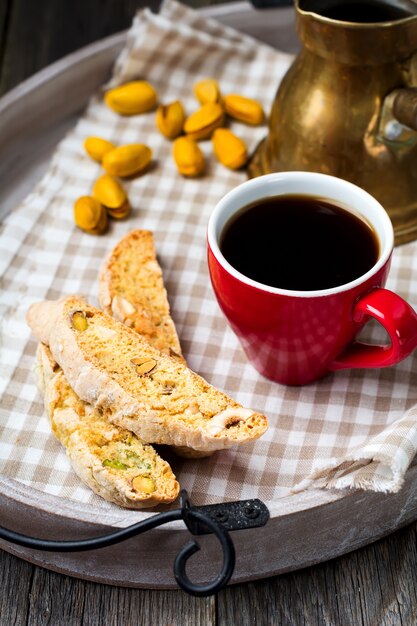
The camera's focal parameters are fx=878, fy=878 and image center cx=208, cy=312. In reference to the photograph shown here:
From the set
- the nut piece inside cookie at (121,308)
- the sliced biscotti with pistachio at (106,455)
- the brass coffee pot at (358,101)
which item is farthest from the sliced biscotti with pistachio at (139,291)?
the brass coffee pot at (358,101)

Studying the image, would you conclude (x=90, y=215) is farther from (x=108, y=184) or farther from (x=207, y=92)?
(x=207, y=92)

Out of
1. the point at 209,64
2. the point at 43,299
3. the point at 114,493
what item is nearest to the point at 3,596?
the point at 114,493

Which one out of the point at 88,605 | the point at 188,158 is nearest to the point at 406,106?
the point at 188,158

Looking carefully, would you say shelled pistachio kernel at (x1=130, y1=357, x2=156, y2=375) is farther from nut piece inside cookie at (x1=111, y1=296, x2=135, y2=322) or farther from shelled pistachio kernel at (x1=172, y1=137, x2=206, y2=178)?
shelled pistachio kernel at (x1=172, y1=137, x2=206, y2=178)

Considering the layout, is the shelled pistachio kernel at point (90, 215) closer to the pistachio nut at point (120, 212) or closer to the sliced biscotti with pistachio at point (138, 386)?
the pistachio nut at point (120, 212)

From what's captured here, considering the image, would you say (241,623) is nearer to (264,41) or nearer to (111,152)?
(111,152)

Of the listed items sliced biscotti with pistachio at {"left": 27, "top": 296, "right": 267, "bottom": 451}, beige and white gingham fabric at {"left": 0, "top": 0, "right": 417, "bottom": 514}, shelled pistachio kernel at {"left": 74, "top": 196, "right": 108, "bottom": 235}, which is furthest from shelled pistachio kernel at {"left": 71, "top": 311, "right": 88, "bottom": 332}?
shelled pistachio kernel at {"left": 74, "top": 196, "right": 108, "bottom": 235}
